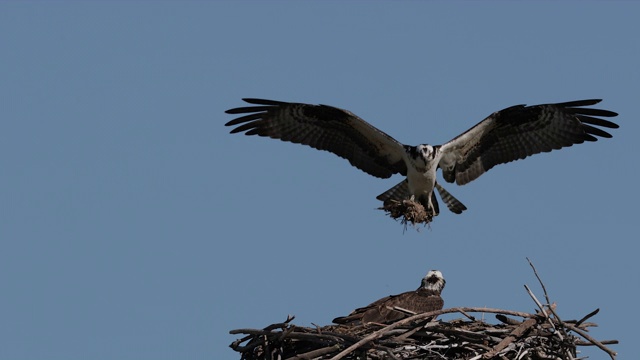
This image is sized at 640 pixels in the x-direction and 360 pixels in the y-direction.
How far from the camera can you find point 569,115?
1485cm

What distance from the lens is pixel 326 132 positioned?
15.3 meters

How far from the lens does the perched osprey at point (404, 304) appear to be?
11.9 meters

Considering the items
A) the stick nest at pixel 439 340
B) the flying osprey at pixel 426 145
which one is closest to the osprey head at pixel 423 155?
the flying osprey at pixel 426 145

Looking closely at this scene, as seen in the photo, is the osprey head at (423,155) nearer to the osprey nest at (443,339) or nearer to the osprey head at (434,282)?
the osprey head at (434,282)

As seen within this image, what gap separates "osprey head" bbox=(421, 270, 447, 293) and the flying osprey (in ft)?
4.62

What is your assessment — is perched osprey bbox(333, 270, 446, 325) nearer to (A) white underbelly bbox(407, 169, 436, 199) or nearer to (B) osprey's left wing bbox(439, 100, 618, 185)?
(A) white underbelly bbox(407, 169, 436, 199)

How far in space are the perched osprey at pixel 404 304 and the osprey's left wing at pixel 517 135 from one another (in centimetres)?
196

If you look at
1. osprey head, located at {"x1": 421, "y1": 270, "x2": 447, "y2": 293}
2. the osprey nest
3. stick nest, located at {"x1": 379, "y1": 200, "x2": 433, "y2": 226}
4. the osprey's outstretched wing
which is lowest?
the osprey nest

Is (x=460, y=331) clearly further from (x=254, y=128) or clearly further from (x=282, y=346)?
(x=254, y=128)

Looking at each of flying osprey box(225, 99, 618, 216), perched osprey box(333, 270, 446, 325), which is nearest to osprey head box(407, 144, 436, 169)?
flying osprey box(225, 99, 618, 216)

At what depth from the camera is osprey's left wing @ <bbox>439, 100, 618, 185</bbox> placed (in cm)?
1475

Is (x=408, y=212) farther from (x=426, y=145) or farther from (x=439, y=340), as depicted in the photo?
(x=439, y=340)

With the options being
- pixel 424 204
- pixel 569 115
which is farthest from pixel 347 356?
pixel 569 115

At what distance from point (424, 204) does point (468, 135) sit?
91cm
